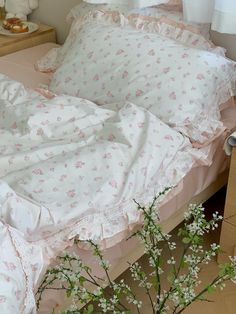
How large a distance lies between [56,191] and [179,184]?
43 cm

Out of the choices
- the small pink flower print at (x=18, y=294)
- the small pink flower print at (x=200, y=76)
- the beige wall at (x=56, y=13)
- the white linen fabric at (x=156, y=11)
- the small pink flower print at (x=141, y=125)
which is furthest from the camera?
the beige wall at (x=56, y=13)

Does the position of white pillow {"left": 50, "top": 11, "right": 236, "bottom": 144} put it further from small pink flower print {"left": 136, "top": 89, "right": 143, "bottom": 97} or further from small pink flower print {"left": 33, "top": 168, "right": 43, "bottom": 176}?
small pink flower print {"left": 33, "top": 168, "right": 43, "bottom": 176}

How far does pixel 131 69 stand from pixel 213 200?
719 millimetres

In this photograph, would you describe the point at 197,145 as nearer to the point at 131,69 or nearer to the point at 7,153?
the point at 131,69

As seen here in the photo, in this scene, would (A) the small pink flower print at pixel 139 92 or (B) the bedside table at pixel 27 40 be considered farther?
(B) the bedside table at pixel 27 40

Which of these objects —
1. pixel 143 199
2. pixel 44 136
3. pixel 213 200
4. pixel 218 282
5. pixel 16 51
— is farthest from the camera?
pixel 16 51

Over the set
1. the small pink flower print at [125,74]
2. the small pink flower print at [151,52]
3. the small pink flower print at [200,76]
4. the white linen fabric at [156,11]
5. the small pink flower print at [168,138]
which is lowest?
the small pink flower print at [168,138]

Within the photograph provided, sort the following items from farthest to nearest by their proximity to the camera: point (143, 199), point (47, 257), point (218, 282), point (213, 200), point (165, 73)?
point (213, 200)
point (165, 73)
point (143, 199)
point (47, 257)
point (218, 282)

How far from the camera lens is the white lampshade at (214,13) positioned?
5.38 feet

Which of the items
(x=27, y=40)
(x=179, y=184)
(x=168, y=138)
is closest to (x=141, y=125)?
(x=168, y=138)

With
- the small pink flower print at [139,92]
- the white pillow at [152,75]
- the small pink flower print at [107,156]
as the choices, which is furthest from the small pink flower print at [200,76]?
the small pink flower print at [107,156]

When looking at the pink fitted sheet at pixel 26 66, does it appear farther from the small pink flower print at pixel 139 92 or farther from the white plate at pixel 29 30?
the small pink flower print at pixel 139 92

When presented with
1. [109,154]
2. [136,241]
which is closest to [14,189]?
[109,154]

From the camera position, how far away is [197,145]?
1574 millimetres
